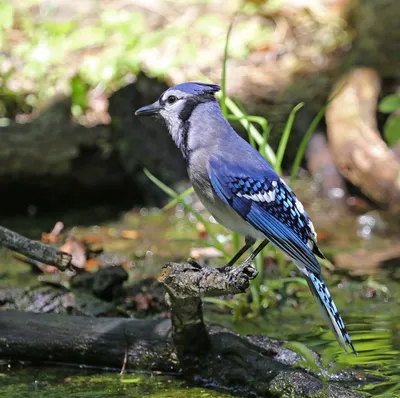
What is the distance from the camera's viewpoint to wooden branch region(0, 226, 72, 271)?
3.27m

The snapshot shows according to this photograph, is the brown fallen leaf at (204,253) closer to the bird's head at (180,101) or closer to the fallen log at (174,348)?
the fallen log at (174,348)

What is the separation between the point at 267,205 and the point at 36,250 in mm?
1016

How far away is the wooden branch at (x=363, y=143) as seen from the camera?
6.25 metres

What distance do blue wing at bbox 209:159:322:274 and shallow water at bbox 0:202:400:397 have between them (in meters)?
0.61

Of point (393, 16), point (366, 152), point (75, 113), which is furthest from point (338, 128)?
point (75, 113)

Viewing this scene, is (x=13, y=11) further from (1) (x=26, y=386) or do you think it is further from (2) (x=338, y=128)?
(1) (x=26, y=386)

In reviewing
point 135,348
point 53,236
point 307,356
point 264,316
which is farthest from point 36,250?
point 53,236

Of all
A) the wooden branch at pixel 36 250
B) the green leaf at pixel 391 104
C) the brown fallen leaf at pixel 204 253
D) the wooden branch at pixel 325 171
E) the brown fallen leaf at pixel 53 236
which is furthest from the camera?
the wooden branch at pixel 325 171

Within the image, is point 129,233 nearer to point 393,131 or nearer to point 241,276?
point 393,131

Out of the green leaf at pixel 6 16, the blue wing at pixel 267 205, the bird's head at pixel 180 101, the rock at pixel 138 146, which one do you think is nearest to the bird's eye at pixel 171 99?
the bird's head at pixel 180 101

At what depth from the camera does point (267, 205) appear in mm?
3283

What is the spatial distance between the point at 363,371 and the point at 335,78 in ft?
16.8

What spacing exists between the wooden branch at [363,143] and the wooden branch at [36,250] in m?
3.38

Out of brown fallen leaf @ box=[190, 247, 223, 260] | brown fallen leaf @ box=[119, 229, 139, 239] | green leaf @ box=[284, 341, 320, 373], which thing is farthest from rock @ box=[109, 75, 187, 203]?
green leaf @ box=[284, 341, 320, 373]
